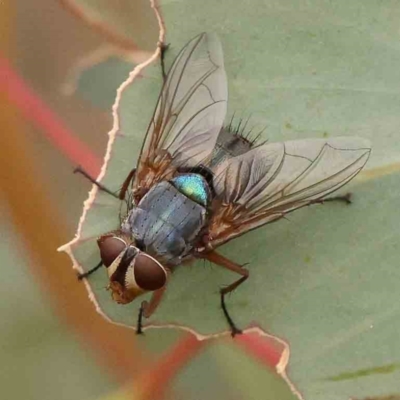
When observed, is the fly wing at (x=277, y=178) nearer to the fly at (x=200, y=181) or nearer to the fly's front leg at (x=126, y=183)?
the fly at (x=200, y=181)

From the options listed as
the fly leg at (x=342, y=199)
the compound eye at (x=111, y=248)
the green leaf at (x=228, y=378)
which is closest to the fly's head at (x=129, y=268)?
the compound eye at (x=111, y=248)

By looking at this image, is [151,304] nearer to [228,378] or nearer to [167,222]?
[167,222]

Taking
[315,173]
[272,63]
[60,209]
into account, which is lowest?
[60,209]

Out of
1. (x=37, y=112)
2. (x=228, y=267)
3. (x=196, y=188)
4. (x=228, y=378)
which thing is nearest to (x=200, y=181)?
(x=196, y=188)

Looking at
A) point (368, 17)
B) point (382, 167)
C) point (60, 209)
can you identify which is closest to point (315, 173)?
point (382, 167)

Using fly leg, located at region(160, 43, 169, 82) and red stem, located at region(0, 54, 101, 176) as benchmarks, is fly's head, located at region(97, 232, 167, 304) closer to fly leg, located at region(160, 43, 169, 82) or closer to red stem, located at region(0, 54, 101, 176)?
fly leg, located at region(160, 43, 169, 82)

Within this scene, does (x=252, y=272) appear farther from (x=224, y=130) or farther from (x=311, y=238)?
(x=224, y=130)

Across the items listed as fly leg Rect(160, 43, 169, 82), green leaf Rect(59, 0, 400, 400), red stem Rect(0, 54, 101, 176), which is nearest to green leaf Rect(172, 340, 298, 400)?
green leaf Rect(59, 0, 400, 400)
